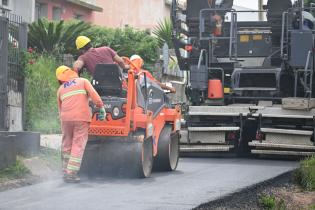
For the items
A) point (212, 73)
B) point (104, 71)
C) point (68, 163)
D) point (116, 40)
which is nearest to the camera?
point (68, 163)

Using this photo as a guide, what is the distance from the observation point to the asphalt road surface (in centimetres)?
879

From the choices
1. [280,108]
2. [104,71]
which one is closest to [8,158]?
[104,71]

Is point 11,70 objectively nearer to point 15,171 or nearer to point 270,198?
point 15,171

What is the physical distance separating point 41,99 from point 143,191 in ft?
23.6

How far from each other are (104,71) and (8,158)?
187 centimetres

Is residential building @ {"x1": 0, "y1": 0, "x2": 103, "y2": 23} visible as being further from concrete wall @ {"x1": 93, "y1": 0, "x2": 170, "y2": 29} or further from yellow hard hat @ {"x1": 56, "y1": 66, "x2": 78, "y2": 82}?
yellow hard hat @ {"x1": 56, "y1": 66, "x2": 78, "y2": 82}

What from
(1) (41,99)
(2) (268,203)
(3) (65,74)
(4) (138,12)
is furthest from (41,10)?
(2) (268,203)

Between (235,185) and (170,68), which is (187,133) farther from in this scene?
(170,68)

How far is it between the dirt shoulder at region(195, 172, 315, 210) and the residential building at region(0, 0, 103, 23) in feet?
63.4

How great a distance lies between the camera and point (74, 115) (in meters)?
10.8

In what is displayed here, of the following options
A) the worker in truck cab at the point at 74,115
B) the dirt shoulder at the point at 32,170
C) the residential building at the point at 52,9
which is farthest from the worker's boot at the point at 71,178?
the residential building at the point at 52,9

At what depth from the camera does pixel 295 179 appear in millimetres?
11953

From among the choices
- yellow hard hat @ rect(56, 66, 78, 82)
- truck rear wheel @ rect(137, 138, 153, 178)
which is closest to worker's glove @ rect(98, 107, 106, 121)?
yellow hard hat @ rect(56, 66, 78, 82)

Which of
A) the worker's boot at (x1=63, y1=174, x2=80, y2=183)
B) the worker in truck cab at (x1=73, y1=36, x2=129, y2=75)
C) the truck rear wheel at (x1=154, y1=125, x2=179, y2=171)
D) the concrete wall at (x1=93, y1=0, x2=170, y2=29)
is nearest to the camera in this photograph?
the worker's boot at (x1=63, y1=174, x2=80, y2=183)
